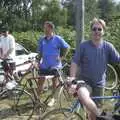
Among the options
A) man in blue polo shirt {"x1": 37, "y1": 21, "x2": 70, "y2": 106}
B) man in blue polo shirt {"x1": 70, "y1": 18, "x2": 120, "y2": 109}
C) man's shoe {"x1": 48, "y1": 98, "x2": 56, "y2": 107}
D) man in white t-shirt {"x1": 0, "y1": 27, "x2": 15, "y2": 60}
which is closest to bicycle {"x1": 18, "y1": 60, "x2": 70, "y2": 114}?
man's shoe {"x1": 48, "y1": 98, "x2": 56, "y2": 107}

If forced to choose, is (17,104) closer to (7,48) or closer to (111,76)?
(7,48)

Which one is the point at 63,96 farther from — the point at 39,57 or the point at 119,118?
the point at 119,118

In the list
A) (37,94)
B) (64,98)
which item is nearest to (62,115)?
(37,94)

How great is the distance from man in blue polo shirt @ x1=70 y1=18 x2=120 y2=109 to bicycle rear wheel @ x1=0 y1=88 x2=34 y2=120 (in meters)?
2.03

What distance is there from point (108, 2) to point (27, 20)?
104 ft

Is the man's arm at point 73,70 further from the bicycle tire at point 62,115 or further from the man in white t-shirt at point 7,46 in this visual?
the man in white t-shirt at point 7,46

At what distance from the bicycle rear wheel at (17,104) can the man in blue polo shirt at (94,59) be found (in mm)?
2032

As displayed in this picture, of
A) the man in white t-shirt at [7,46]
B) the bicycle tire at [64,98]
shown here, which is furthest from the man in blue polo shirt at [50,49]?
the man in white t-shirt at [7,46]

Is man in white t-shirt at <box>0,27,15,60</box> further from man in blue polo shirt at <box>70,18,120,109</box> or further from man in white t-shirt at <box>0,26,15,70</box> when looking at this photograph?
man in blue polo shirt at <box>70,18,120,109</box>

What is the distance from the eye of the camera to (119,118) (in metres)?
4.09

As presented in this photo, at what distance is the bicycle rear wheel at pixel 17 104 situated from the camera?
8055 mm

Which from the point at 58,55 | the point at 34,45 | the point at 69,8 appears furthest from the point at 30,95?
the point at 69,8

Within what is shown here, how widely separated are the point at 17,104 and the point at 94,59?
281cm

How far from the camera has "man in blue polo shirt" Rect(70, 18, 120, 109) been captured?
613 cm
